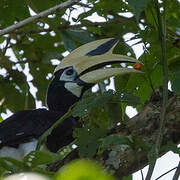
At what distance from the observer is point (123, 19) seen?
10.3 feet

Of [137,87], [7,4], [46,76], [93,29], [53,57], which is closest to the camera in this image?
[137,87]

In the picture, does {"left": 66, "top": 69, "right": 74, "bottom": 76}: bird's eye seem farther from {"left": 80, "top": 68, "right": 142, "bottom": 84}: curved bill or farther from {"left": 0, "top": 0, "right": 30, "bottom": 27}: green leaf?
{"left": 0, "top": 0, "right": 30, "bottom": 27}: green leaf

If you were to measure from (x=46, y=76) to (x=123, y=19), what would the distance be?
657mm

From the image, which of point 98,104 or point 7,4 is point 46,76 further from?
point 98,104

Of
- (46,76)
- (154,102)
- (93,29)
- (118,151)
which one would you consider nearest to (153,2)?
(154,102)

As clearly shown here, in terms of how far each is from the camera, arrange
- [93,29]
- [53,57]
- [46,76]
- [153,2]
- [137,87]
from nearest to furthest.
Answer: [153,2] < [137,87] < [93,29] < [53,57] < [46,76]

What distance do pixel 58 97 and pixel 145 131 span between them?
59.2 inches

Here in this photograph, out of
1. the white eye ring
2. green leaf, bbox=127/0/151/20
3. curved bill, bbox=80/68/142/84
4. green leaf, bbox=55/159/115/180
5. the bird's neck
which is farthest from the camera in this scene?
the bird's neck

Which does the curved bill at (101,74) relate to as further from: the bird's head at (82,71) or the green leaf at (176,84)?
the green leaf at (176,84)

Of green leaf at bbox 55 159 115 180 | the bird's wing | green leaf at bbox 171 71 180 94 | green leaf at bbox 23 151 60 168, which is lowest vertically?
green leaf at bbox 55 159 115 180

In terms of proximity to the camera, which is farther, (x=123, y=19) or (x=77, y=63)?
(x=123, y=19)

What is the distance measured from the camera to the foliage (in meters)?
1.61

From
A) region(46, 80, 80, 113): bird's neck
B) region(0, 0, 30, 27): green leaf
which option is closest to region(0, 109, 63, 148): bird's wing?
region(46, 80, 80, 113): bird's neck

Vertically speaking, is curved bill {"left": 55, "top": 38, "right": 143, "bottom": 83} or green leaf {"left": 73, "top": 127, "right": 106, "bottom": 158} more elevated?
curved bill {"left": 55, "top": 38, "right": 143, "bottom": 83}
